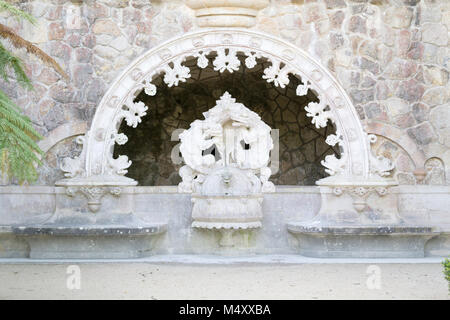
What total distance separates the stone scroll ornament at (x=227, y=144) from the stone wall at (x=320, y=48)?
1274 millimetres

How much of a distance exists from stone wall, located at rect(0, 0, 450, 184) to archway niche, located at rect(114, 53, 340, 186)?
3.57 meters

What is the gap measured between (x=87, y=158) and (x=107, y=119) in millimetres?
614

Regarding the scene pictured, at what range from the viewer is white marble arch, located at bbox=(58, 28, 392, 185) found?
11312mm

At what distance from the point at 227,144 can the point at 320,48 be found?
191 cm

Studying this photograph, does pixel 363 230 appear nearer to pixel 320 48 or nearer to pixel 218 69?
pixel 320 48

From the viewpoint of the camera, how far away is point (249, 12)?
37.9 feet

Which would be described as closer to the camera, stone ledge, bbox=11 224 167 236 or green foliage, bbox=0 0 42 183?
green foliage, bbox=0 0 42 183

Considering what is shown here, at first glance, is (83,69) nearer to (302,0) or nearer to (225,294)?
(302,0)

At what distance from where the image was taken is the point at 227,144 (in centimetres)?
1159

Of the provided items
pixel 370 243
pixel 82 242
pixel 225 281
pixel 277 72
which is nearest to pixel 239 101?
pixel 277 72

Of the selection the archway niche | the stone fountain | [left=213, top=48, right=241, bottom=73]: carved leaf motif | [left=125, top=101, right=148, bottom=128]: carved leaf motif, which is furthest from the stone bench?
the archway niche

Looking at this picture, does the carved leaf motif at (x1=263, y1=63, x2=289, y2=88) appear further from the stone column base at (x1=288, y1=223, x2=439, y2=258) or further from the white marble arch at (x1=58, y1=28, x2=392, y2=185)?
the stone column base at (x1=288, y1=223, x2=439, y2=258)

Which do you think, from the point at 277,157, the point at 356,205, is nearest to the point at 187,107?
the point at 277,157

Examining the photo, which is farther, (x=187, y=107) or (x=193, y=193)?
(x=187, y=107)
